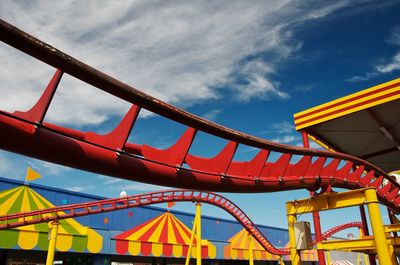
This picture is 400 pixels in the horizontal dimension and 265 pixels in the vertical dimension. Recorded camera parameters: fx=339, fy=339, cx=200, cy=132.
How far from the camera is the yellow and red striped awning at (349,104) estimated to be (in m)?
10.2

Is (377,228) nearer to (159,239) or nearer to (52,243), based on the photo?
(52,243)

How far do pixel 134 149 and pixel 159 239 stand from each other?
16.5 metres

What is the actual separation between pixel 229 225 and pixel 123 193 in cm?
885

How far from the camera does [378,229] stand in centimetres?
620

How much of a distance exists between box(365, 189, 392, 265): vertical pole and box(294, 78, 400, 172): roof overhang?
487 cm

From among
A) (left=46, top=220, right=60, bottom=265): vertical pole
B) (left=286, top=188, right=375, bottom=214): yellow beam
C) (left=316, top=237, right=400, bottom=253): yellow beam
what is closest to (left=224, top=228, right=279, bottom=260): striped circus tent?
(left=46, top=220, right=60, bottom=265): vertical pole

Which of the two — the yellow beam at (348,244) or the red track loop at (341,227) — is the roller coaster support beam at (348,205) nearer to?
the yellow beam at (348,244)

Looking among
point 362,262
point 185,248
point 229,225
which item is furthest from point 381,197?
point 362,262

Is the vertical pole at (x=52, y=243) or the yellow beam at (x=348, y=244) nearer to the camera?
the yellow beam at (x=348, y=244)

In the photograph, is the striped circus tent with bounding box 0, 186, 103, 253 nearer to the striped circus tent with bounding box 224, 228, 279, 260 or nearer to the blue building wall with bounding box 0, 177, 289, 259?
the blue building wall with bounding box 0, 177, 289, 259

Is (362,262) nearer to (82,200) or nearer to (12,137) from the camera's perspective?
(82,200)

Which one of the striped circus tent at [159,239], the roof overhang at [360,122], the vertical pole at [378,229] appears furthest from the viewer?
the striped circus tent at [159,239]

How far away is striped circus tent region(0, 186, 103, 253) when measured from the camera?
14211 millimetres

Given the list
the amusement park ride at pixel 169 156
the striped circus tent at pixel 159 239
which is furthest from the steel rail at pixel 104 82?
the striped circus tent at pixel 159 239
